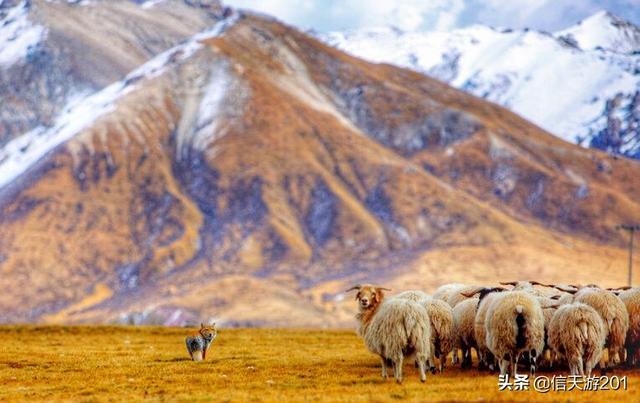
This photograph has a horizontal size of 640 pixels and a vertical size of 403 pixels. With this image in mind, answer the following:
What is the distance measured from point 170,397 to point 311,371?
7.51 meters

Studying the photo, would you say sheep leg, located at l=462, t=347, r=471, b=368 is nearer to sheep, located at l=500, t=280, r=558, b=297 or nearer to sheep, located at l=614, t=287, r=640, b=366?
sheep, located at l=500, t=280, r=558, b=297

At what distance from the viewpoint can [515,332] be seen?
2966 cm

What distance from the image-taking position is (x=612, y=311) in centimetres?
3181

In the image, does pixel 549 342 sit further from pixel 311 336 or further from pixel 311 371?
pixel 311 336

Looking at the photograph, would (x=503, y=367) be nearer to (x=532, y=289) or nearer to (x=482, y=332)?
(x=482, y=332)

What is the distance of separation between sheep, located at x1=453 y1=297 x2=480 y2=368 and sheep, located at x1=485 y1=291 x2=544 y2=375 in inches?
125

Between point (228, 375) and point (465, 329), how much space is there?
8.29m

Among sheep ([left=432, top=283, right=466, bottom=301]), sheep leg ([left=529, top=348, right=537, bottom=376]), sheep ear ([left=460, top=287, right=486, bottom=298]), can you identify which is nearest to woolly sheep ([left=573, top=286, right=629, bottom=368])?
sheep leg ([left=529, top=348, right=537, bottom=376])

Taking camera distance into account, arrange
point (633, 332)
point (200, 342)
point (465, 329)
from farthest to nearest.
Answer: point (200, 342)
point (465, 329)
point (633, 332)

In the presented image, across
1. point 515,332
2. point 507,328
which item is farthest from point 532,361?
point 507,328

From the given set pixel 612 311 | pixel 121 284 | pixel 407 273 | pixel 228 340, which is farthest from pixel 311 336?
pixel 121 284

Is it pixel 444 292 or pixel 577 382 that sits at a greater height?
pixel 444 292

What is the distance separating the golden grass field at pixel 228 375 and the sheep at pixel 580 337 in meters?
1.40

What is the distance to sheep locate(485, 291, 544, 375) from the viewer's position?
2967cm
